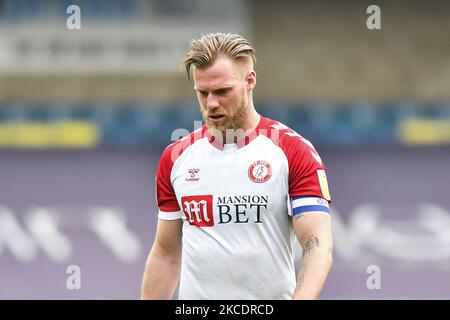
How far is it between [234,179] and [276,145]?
0.78 ft

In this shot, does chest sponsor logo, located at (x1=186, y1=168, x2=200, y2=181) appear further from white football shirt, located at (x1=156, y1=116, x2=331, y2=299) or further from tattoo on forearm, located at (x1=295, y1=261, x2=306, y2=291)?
tattoo on forearm, located at (x1=295, y1=261, x2=306, y2=291)

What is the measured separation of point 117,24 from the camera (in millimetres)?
16234

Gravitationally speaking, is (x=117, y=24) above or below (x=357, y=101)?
above

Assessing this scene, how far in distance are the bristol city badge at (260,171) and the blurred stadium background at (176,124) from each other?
233 inches

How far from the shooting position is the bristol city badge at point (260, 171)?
4730 millimetres

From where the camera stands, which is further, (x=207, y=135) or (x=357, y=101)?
(x=357, y=101)

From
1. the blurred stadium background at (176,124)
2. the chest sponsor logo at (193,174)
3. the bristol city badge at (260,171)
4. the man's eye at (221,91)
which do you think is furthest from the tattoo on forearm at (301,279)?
the blurred stadium background at (176,124)

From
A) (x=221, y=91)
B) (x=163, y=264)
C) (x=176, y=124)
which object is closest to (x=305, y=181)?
(x=221, y=91)

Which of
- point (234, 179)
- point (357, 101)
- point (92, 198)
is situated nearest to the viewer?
point (234, 179)

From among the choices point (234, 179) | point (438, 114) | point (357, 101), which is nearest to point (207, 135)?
point (234, 179)

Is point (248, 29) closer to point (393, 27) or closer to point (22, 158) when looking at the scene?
point (393, 27)

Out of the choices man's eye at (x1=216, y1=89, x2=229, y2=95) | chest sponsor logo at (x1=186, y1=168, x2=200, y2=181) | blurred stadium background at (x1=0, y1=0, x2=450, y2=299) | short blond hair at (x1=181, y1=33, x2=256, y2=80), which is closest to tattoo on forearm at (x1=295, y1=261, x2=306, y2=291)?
chest sponsor logo at (x1=186, y1=168, x2=200, y2=181)

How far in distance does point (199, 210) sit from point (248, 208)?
0.23 metres

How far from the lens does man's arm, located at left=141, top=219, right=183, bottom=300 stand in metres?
5.00
